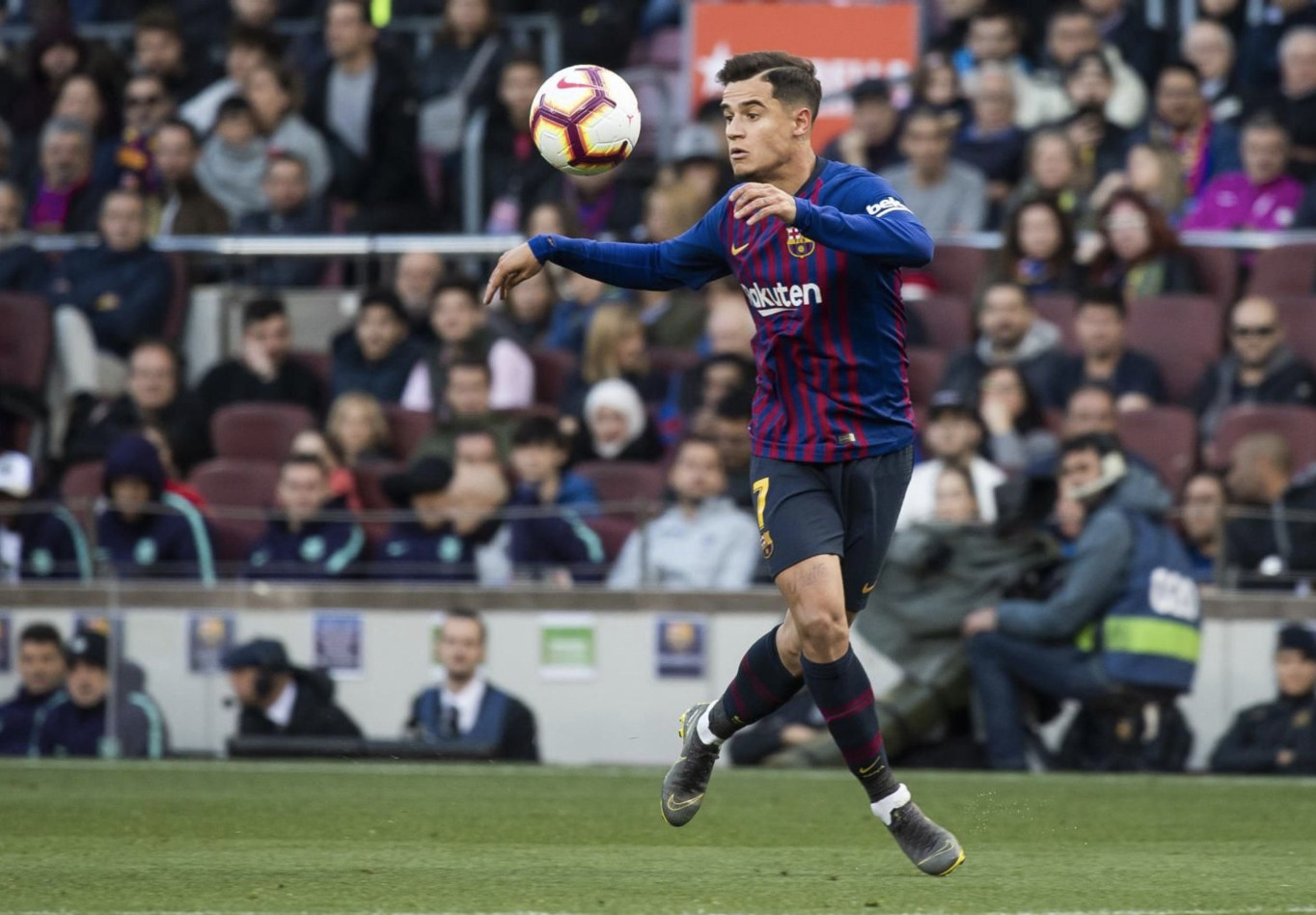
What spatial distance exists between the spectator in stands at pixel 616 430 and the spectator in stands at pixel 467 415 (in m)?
0.44

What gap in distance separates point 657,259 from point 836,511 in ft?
3.25

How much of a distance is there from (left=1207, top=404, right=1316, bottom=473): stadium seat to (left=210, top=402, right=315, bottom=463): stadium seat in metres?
5.10

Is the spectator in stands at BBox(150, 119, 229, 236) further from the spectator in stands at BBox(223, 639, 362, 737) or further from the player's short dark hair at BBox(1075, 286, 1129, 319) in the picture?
the player's short dark hair at BBox(1075, 286, 1129, 319)

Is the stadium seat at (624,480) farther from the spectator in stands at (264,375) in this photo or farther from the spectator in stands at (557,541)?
the spectator in stands at (264,375)

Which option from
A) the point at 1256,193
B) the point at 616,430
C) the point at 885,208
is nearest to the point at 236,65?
the point at 616,430

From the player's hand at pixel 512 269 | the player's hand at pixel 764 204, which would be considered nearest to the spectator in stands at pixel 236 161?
the player's hand at pixel 512 269

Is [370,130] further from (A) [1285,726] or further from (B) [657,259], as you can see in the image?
(B) [657,259]

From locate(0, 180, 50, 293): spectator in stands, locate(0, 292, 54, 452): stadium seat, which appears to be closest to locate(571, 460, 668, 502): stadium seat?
locate(0, 292, 54, 452): stadium seat

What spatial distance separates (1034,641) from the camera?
10500 mm

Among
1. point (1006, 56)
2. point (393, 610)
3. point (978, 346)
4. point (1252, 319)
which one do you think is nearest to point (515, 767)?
point (393, 610)

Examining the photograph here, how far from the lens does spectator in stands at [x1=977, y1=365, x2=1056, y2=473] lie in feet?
38.0

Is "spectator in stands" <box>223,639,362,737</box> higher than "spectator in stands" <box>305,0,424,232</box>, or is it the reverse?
"spectator in stands" <box>305,0,424,232</box>

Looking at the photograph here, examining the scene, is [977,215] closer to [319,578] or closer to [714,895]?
[319,578]

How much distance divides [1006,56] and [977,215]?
1.35 metres
